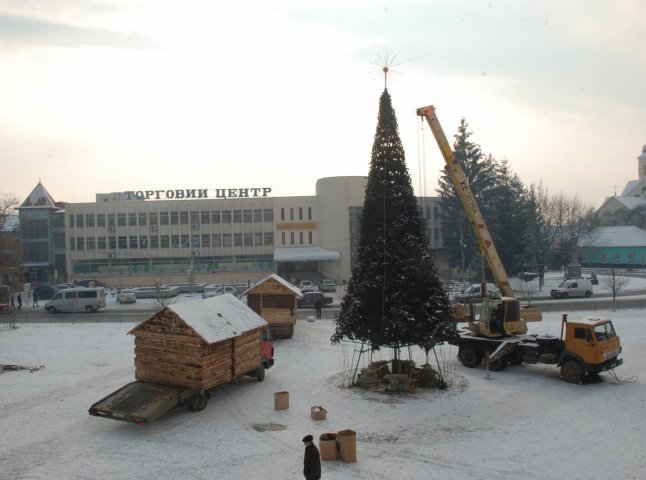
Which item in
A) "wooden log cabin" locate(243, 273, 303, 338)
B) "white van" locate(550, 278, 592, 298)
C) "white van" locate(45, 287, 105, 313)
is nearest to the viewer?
"wooden log cabin" locate(243, 273, 303, 338)

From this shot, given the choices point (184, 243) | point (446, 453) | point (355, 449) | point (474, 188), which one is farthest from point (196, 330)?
point (184, 243)

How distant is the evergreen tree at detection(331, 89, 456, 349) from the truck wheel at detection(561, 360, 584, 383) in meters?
4.69

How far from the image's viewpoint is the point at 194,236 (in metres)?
76.0

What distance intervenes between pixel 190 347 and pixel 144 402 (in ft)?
7.53

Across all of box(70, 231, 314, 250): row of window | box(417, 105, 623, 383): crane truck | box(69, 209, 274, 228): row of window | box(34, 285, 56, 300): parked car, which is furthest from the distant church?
box(34, 285, 56, 300): parked car

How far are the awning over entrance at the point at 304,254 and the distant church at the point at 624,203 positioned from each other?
62139 mm

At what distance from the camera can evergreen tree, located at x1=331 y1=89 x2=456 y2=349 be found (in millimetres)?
19812

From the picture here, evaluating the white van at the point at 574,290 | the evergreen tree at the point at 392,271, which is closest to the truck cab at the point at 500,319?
the evergreen tree at the point at 392,271

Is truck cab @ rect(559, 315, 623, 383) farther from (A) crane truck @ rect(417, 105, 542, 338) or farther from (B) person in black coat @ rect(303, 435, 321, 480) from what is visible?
(B) person in black coat @ rect(303, 435, 321, 480)

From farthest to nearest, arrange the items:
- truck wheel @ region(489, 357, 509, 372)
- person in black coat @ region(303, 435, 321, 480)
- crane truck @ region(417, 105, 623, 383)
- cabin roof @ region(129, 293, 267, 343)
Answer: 1. truck wheel @ region(489, 357, 509, 372)
2. crane truck @ region(417, 105, 623, 383)
3. cabin roof @ region(129, 293, 267, 343)
4. person in black coat @ region(303, 435, 321, 480)

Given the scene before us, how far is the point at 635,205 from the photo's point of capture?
105188 mm

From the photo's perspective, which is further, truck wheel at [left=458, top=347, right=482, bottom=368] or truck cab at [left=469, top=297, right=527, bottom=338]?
truck wheel at [left=458, top=347, right=482, bottom=368]

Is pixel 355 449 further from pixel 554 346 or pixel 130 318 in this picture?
pixel 130 318

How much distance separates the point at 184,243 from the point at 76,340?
4637 centimetres
